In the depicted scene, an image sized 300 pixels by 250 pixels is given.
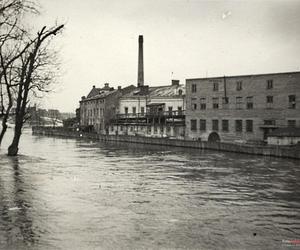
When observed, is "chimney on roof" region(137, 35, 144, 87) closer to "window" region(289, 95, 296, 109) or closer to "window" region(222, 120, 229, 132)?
"window" region(222, 120, 229, 132)

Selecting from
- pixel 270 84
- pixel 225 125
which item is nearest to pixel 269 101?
pixel 270 84

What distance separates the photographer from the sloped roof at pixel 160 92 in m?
70.7

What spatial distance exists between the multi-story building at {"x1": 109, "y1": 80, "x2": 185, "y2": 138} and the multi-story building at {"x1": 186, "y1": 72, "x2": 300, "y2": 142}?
454 cm

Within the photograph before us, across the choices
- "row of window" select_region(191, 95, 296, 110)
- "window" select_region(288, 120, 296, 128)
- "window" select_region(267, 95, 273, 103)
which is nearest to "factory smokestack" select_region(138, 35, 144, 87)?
"row of window" select_region(191, 95, 296, 110)

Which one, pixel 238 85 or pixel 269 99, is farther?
pixel 238 85

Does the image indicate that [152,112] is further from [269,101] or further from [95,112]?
[269,101]

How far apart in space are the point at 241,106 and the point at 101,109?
1412 inches

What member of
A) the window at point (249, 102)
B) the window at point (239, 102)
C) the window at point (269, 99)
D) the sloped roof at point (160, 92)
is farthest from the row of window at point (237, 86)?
the sloped roof at point (160, 92)

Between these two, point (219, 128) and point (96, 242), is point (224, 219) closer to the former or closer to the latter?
point (96, 242)

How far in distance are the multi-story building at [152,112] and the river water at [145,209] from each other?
36.6 meters

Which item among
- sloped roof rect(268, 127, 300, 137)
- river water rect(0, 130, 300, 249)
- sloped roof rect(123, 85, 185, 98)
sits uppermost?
sloped roof rect(123, 85, 185, 98)

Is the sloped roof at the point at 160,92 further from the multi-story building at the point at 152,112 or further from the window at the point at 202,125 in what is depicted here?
the window at the point at 202,125

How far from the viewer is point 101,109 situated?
80.9 metres

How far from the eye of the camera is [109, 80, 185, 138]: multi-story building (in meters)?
62.4
